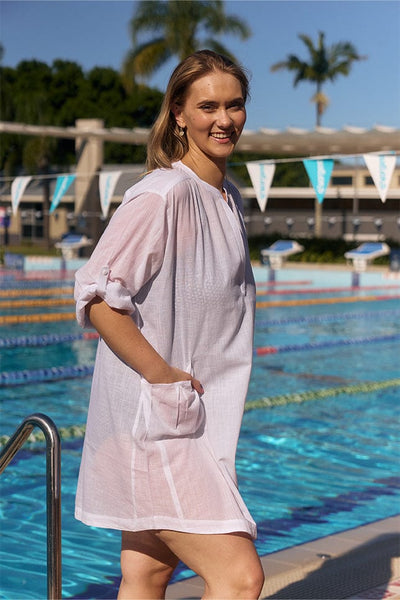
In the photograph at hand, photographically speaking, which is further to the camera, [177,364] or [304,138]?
[304,138]

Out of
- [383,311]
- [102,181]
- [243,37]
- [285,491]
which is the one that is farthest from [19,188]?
[243,37]

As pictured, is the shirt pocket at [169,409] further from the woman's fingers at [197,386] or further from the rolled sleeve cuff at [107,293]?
the rolled sleeve cuff at [107,293]

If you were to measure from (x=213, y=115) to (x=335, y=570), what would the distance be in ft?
6.65

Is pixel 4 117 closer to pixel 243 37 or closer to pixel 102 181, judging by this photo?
pixel 243 37

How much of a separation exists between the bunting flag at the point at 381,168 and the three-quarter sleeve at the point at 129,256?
7.98 metres

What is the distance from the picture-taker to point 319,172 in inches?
414

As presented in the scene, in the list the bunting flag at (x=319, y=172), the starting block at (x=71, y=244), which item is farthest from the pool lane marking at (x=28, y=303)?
the starting block at (x=71, y=244)

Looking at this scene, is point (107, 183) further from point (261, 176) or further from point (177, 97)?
point (177, 97)

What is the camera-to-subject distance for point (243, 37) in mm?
27938

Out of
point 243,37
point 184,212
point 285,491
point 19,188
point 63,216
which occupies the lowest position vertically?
point 63,216

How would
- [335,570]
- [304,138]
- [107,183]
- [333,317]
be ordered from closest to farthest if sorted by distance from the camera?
[335,570] < [333,317] < [107,183] < [304,138]

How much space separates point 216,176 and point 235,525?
29.2 inches

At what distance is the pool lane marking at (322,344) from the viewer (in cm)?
1005

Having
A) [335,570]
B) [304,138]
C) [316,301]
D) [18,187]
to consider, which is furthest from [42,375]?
[304,138]
